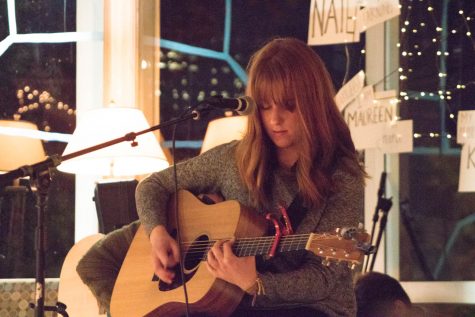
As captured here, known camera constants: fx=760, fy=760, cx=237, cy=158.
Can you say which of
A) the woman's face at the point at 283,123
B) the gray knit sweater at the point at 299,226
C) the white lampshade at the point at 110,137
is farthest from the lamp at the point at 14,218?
the woman's face at the point at 283,123

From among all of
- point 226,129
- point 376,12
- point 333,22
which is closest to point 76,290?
point 226,129

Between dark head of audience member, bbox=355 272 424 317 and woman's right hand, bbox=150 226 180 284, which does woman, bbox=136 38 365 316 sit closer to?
woman's right hand, bbox=150 226 180 284

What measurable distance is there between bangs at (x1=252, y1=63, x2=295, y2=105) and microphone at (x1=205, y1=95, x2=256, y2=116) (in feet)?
0.43

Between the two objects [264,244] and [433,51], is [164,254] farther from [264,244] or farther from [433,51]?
[433,51]

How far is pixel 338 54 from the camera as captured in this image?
388 centimetres

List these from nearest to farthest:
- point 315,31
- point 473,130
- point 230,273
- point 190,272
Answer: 1. point 230,273
2. point 190,272
3. point 473,130
4. point 315,31

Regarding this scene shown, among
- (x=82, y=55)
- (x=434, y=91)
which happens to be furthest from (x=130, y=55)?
(x=434, y=91)

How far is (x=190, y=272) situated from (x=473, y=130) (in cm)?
182

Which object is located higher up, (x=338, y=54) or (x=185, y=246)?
(x=338, y=54)

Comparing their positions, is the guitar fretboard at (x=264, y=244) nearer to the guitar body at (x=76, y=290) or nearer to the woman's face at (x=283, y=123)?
the woman's face at (x=283, y=123)

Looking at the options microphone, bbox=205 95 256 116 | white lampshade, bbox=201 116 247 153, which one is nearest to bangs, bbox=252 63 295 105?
microphone, bbox=205 95 256 116

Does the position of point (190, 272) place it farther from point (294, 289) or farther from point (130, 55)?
point (130, 55)

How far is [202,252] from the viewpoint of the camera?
2.13 m

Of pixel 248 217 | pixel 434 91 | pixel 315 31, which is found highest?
pixel 315 31
